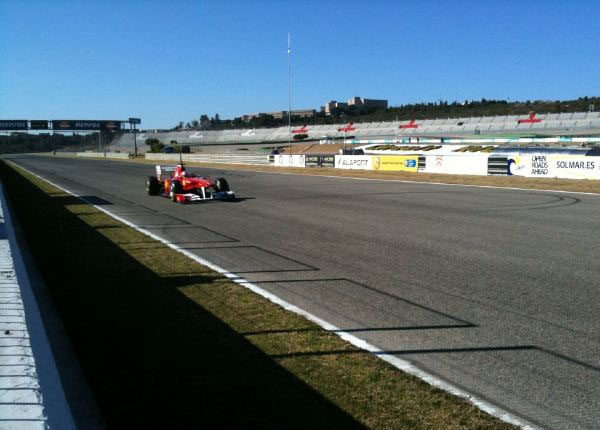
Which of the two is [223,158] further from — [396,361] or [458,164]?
[396,361]

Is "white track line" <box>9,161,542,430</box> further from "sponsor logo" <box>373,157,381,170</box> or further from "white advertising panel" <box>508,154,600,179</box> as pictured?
"sponsor logo" <box>373,157,381,170</box>

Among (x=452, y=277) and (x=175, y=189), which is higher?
(x=175, y=189)

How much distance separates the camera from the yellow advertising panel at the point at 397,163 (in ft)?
107

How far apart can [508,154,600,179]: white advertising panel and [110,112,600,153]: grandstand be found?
27534 millimetres

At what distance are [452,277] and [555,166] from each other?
1999cm

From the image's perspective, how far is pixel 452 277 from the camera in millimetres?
7625

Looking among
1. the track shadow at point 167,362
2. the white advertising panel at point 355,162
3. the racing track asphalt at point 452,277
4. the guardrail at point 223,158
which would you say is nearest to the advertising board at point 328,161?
the white advertising panel at point 355,162

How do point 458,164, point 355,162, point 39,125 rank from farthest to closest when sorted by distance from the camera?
point 39,125 → point 355,162 → point 458,164

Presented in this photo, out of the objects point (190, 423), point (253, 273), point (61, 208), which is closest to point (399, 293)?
point (253, 273)

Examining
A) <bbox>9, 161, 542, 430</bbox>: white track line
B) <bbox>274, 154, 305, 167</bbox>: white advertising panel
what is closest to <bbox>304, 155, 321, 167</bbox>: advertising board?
<bbox>274, 154, 305, 167</bbox>: white advertising panel

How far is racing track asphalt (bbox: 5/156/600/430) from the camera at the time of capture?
4.51 metres

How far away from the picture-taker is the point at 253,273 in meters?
8.12

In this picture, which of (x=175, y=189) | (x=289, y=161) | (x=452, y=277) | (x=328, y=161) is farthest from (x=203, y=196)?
(x=289, y=161)

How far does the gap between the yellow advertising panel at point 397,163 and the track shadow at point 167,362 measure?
86.0ft
